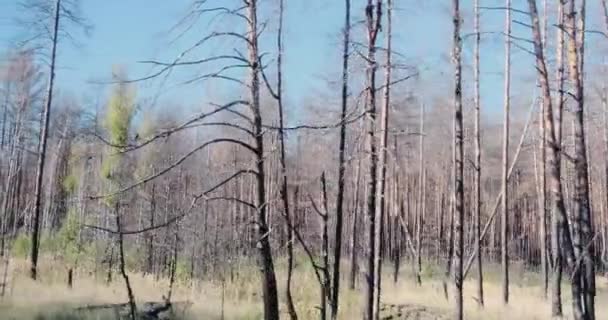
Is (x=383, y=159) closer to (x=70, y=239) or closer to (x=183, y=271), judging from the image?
(x=183, y=271)

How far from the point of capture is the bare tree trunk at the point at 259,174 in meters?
6.12

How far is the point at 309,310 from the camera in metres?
11.5

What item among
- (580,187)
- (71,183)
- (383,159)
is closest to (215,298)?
(383,159)

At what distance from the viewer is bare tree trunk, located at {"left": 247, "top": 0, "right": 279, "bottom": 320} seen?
6125 mm

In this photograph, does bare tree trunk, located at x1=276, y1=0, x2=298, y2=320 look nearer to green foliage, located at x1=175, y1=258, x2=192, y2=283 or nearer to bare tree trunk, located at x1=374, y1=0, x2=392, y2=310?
bare tree trunk, located at x1=374, y1=0, x2=392, y2=310

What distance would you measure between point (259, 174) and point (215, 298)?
9.93m

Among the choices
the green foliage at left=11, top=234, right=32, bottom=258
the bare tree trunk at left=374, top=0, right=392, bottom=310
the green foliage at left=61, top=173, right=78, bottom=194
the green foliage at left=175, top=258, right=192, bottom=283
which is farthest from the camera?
the green foliage at left=61, top=173, right=78, bottom=194

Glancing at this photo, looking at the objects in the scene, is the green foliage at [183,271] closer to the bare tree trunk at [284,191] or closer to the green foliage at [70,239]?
the green foliage at [70,239]

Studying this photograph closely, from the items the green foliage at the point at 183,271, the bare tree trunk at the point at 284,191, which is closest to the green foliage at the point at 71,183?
the green foliage at the point at 183,271

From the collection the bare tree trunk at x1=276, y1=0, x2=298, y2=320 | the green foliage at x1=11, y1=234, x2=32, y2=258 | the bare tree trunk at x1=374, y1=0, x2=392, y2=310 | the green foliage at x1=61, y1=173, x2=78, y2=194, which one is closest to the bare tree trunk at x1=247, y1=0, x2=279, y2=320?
the bare tree trunk at x1=276, y1=0, x2=298, y2=320

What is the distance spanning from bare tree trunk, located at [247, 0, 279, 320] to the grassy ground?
5.28m

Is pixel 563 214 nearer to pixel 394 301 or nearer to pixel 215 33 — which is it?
pixel 215 33

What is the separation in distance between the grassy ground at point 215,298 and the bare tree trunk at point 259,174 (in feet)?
17.3

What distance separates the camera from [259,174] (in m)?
6.11
